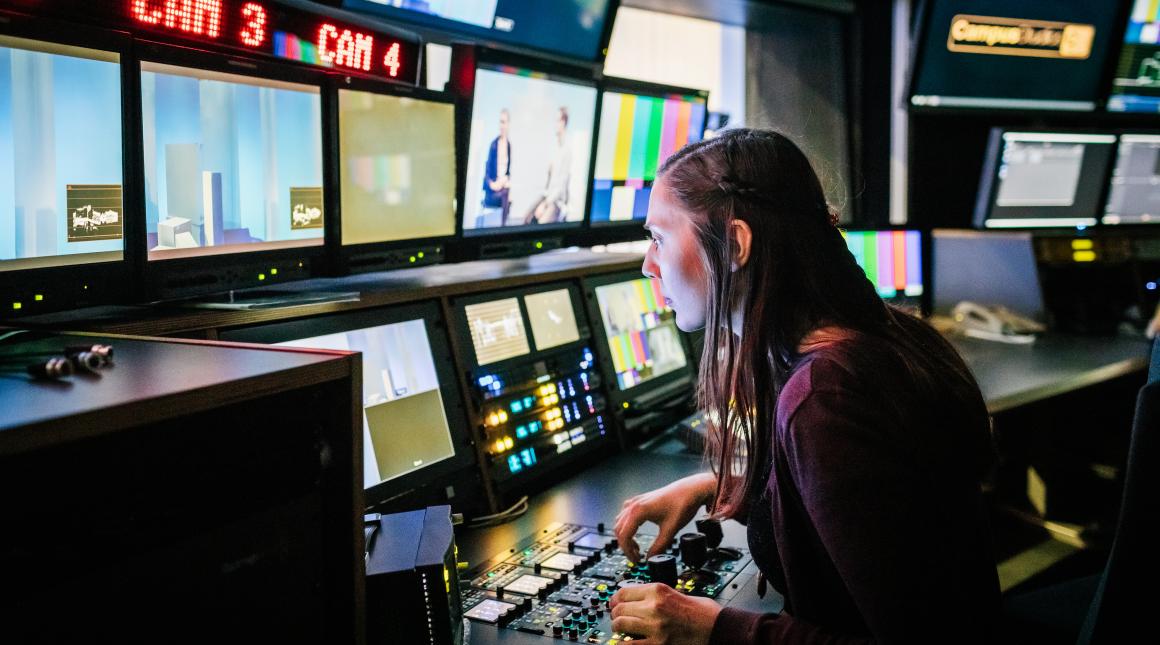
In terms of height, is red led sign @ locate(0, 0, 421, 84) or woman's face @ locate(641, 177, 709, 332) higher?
red led sign @ locate(0, 0, 421, 84)

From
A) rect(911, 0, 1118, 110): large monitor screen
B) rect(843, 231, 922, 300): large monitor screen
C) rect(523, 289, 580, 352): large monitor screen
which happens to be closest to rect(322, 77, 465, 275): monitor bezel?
rect(523, 289, 580, 352): large monitor screen

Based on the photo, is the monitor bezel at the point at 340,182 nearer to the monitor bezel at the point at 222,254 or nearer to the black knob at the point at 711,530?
the monitor bezel at the point at 222,254

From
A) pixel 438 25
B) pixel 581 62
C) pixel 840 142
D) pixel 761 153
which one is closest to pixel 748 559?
pixel 761 153

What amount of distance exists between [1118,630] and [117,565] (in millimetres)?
1083

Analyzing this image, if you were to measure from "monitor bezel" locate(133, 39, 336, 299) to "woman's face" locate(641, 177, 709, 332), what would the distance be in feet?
2.10

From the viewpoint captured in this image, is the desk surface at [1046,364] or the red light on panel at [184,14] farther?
the desk surface at [1046,364]

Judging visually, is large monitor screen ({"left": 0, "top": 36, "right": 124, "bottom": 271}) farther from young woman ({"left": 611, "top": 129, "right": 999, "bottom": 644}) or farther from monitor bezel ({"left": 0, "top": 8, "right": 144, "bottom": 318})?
young woman ({"left": 611, "top": 129, "right": 999, "bottom": 644})

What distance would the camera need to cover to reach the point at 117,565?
2.97 feet

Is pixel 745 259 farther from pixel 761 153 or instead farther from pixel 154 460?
pixel 154 460

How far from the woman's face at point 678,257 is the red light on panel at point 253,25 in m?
0.84

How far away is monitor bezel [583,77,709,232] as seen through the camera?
8.59 feet

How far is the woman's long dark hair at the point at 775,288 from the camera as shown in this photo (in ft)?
4.10

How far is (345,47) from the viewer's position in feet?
6.41

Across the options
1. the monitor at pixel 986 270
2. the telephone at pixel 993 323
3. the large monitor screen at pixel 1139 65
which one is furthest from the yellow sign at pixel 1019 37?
the telephone at pixel 993 323
